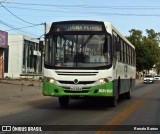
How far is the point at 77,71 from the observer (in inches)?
651

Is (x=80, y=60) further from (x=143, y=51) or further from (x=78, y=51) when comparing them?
(x=143, y=51)

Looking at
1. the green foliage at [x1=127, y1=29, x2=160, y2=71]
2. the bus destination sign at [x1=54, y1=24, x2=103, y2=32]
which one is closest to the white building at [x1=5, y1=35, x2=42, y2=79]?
the bus destination sign at [x1=54, y1=24, x2=103, y2=32]

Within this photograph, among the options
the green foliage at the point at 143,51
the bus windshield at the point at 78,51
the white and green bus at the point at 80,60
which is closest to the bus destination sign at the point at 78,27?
the white and green bus at the point at 80,60

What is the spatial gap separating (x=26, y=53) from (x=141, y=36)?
2074 inches

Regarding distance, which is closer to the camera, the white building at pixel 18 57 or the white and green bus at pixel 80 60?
the white and green bus at pixel 80 60

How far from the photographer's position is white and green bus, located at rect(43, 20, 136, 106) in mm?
16625

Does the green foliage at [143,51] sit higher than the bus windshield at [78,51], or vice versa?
the green foliage at [143,51]

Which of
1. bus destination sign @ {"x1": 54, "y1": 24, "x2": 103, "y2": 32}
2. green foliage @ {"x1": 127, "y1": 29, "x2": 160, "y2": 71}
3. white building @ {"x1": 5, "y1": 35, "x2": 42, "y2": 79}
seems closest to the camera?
bus destination sign @ {"x1": 54, "y1": 24, "x2": 103, "y2": 32}

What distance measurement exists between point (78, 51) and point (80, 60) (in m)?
0.38

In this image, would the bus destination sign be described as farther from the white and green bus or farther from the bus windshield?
the bus windshield

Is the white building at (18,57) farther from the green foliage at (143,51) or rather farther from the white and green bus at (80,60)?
the green foliage at (143,51)

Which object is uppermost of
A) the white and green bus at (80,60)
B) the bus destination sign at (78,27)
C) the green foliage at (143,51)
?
the green foliage at (143,51)

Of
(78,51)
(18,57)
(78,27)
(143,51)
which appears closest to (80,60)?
(78,51)

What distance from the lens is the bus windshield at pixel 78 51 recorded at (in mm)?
16672
